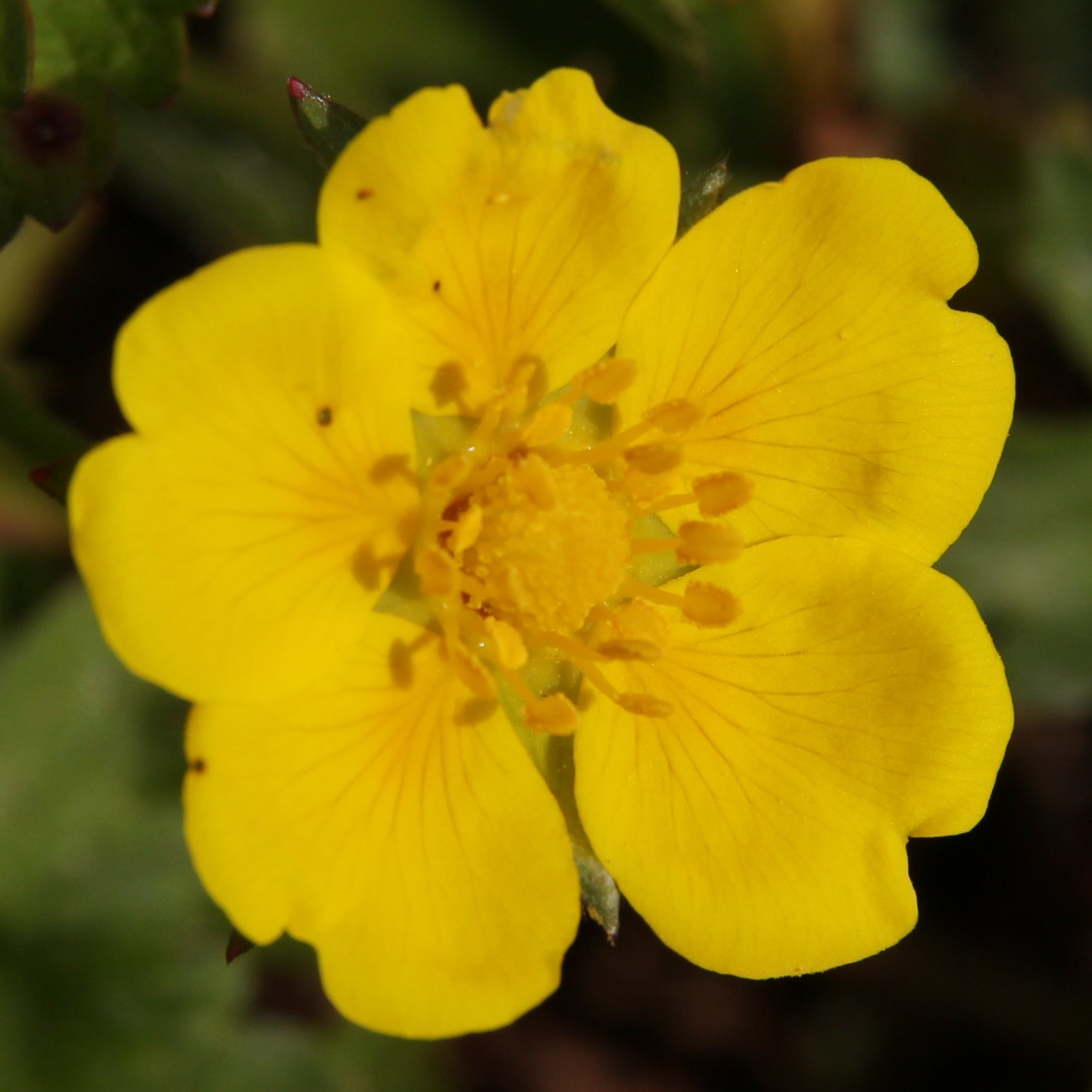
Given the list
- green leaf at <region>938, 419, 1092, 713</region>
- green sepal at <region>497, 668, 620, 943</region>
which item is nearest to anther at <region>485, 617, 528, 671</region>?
green sepal at <region>497, 668, 620, 943</region>

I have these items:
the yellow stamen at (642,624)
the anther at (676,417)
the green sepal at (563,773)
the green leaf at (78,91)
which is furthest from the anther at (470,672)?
the green leaf at (78,91)

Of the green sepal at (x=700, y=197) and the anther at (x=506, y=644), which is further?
the green sepal at (x=700, y=197)

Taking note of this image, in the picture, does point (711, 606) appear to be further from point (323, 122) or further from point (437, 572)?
point (323, 122)

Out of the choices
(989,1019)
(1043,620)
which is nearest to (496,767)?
(1043,620)

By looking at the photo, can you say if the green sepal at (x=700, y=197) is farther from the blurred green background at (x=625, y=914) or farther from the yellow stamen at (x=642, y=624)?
the blurred green background at (x=625, y=914)

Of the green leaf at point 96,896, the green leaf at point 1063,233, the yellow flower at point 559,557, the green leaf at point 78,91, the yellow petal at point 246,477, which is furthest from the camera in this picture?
the green leaf at point 1063,233

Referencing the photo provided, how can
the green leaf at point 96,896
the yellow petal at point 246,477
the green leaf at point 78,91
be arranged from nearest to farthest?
the yellow petal at point 246,477
the green leaf at point 78,91
the green leaf at point 96,896

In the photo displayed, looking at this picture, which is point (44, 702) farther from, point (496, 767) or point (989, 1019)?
point (989, 1019)
